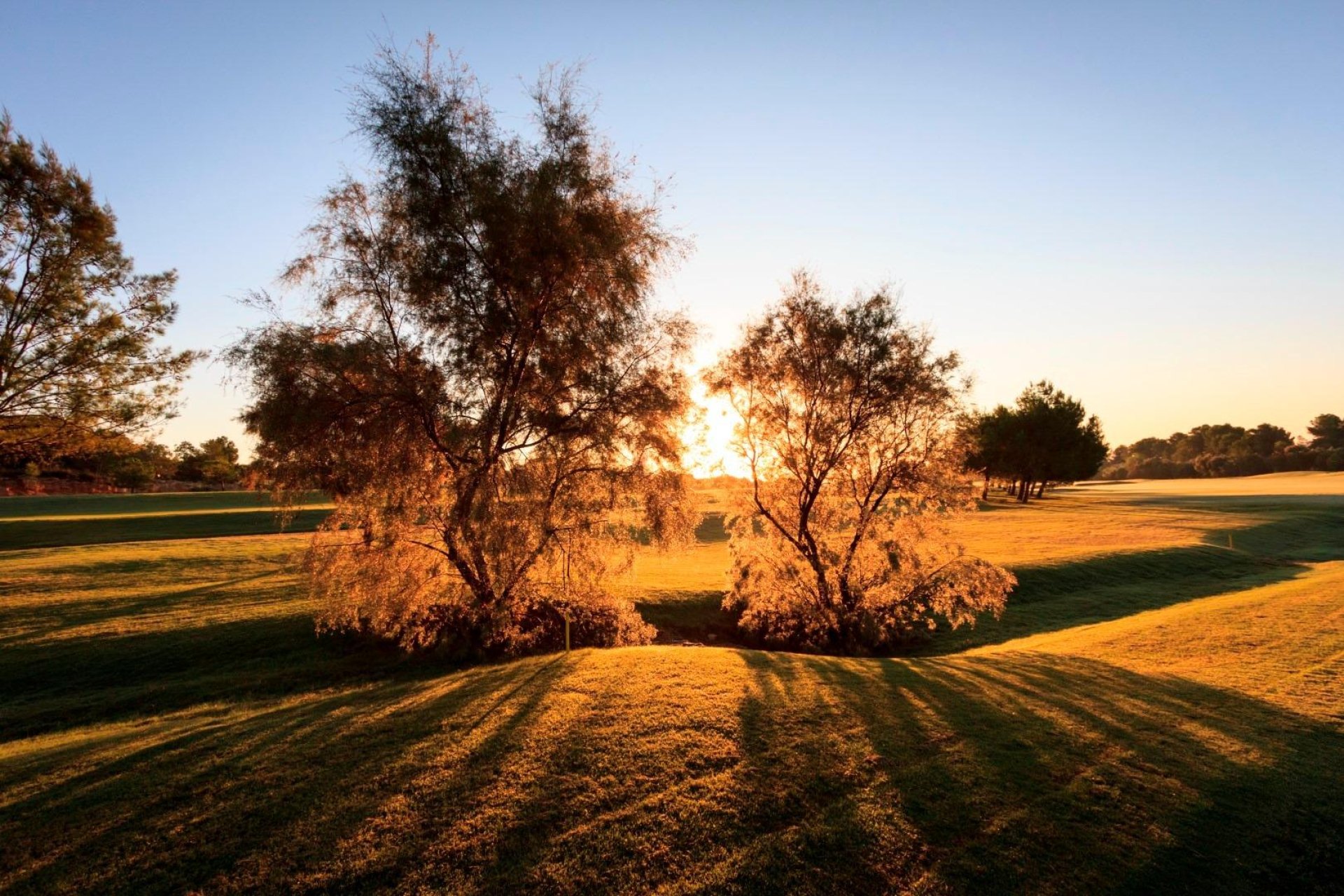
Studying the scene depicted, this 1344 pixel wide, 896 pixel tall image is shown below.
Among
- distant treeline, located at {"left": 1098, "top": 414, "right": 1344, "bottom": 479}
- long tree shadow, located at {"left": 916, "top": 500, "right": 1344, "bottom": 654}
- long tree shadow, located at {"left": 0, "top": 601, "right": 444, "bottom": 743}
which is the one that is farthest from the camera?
distant treeline, located at {"left": 1098, "top": 414, "right": 1344, "bottom": 479}

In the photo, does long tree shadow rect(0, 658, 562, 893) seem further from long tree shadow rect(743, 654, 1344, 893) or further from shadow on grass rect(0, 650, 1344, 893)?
long tree shadow rect(743, 654, 1344, 893)

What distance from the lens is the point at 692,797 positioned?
709 centimetres

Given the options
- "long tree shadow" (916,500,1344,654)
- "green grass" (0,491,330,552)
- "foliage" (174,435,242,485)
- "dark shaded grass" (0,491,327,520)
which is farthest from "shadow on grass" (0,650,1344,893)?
"foliage" (174,435,242,485)

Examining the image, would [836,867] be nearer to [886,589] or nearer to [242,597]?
[886,589]

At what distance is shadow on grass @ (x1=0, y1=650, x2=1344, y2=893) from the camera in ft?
19.4

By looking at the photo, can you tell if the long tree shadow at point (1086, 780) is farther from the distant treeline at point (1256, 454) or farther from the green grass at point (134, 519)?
the distant treeline at point (1256, 454)

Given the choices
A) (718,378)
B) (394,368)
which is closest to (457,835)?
(394,368)

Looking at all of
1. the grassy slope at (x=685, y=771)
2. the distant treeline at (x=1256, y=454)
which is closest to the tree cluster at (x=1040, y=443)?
the distant treeline at (x=1256, y=454)

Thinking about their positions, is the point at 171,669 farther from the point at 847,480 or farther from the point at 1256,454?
the point at 1256,454

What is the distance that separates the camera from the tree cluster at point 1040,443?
2936 inches

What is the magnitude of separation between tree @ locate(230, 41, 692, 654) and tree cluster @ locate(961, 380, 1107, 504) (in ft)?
225

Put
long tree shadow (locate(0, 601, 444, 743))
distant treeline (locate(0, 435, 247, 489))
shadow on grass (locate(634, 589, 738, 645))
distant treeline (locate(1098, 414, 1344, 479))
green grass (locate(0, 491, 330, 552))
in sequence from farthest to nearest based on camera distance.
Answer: distant treeline (locate(1098, 414, 1344, 479)) < green grass (locate(0, 491, 330, 552)) < shadow on grass (locate(634, 589, 738, 645)) < distant treeline (locate(0, 435, 247, 489)) < long tree shadow (locate(0, 601, 444, 743))

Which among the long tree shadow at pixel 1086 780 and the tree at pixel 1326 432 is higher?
the tree at pixel 1326 432

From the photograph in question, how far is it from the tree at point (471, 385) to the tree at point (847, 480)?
5363 mm
